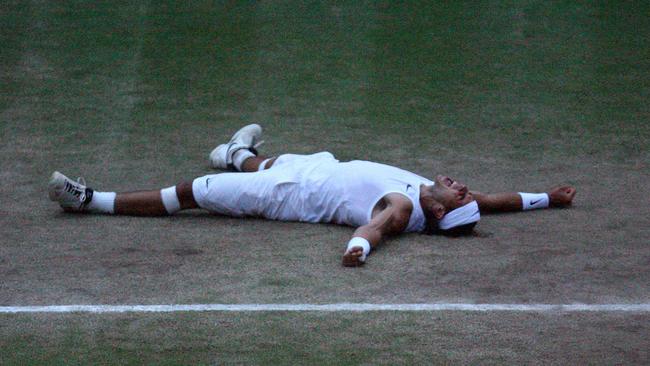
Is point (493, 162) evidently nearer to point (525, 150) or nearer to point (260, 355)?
point (525, 150)

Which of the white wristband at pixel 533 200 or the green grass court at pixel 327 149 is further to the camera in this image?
the white wristband at pixel 533 200

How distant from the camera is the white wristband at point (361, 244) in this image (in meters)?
7.25

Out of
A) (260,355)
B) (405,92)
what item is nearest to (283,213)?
(260,355)

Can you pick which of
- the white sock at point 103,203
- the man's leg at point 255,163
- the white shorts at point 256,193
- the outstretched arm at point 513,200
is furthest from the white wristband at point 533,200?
the white sock at point 103,203

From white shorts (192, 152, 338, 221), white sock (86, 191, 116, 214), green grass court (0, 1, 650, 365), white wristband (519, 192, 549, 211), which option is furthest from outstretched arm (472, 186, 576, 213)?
white sock (86, 191, 116, 214)

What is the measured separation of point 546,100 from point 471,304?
5.54 metres

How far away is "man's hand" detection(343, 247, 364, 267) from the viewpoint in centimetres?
720

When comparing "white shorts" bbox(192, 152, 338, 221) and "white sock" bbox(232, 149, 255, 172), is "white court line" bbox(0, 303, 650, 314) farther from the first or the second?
"white sock" bbox(232, 149, 255, 172)

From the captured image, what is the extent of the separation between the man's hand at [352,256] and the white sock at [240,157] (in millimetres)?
2526

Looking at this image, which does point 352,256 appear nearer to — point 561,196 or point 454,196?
point 454,196

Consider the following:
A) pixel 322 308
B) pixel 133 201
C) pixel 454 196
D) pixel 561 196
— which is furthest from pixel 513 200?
pixel 133 201

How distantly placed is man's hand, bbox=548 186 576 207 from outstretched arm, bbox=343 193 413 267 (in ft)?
4.73

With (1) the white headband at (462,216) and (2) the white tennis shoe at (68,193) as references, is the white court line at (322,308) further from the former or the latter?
(2) the white tennis shoe at (68,193)

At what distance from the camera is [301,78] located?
12195mm
